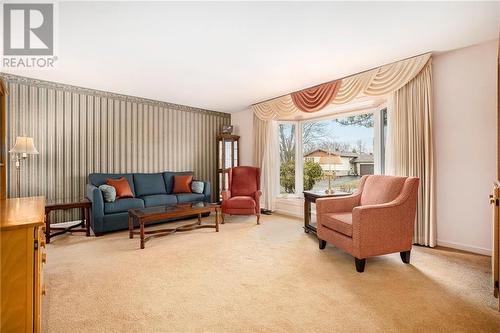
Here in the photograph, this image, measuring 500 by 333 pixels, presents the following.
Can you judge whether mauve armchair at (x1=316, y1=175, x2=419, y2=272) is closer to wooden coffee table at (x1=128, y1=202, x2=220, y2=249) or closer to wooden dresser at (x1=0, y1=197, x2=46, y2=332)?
wooden coffee table at (x1=128, y1=202, x2=220, y2=249)

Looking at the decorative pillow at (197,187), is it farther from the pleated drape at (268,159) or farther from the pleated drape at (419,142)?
the pleated drape at (419,142)

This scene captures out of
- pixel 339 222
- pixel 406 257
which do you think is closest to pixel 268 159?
pixel 339 222

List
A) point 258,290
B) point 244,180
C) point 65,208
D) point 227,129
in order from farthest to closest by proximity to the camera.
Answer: point 227,129 → point 244,180 → point 65,208 → point 258,290

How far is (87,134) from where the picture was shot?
4426 millimetres

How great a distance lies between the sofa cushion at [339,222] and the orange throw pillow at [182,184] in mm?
2916

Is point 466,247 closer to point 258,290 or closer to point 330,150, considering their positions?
point 330,150

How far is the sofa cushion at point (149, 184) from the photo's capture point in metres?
4.66

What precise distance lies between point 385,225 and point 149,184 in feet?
13.2

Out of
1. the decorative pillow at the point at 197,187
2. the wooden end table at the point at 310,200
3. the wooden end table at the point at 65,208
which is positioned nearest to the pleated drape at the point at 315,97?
the wooden end table at the point at 310,200

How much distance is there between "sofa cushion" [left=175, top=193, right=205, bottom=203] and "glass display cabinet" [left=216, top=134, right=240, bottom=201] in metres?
0.92

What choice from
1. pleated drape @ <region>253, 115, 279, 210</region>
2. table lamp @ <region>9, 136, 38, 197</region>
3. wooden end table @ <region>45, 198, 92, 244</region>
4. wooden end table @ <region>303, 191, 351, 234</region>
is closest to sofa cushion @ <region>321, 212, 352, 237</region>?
wooden end table @ <region>303, 191, 351, 234</region>

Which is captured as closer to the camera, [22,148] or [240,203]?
[22,148]

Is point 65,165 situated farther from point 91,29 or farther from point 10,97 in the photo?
point 91,29

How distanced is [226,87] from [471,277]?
402 centimetres
